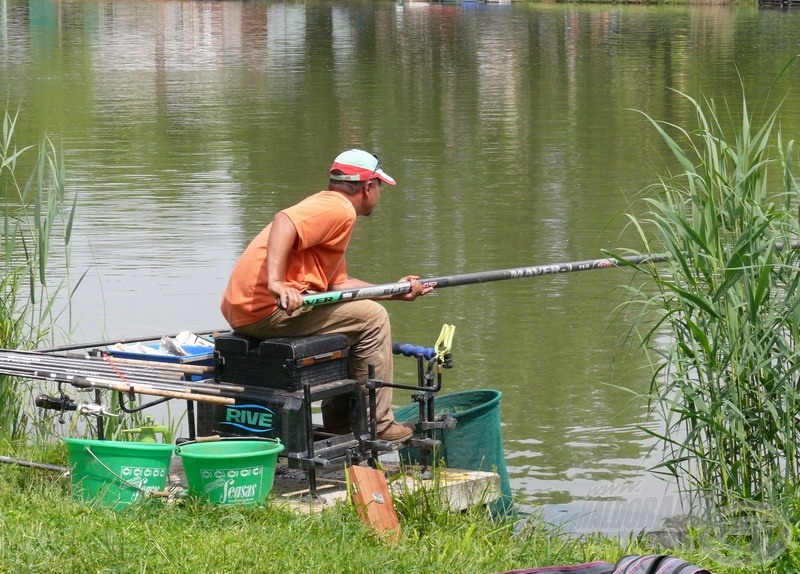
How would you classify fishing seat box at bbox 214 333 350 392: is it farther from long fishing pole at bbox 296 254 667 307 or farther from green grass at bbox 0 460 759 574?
green grass at bbox 0 460 759 574

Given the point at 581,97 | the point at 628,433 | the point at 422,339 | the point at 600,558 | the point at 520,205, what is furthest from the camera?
the point at 581,97

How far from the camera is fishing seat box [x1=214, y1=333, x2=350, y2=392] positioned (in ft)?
17.8

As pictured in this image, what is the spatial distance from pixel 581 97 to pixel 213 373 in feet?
61.8

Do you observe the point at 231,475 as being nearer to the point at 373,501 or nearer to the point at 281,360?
the point at 373,501

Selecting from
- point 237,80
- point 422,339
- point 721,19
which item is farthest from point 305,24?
point 422,339

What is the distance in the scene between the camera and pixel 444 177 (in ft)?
50.4

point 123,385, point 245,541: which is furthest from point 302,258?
point 245,541

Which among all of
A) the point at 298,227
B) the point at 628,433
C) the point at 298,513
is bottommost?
the point at 628,433

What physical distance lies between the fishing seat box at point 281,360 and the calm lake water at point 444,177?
1.42m

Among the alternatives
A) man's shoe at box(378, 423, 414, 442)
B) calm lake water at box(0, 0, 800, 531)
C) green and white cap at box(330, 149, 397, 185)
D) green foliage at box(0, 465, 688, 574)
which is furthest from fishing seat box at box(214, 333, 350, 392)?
calm lake water at box(0, 0, 800, 531)

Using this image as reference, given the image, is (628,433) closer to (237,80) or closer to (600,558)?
(600,558)

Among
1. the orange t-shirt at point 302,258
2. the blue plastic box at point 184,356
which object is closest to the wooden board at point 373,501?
the orange t-shirt at point 302,258

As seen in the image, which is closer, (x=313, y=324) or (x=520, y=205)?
(x=313, y=324)

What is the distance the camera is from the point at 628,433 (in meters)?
7.48
